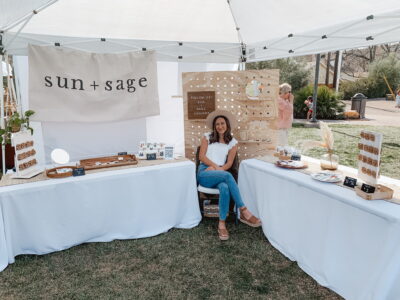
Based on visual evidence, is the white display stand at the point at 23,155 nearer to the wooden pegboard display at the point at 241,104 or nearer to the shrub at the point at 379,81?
the wooden pegboard display at the point at 241,104

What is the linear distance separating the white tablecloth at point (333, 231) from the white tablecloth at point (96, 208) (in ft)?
2.74

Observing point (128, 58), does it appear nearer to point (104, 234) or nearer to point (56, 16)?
point (56, 16)

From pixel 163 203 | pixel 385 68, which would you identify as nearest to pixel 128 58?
pixel 163 203

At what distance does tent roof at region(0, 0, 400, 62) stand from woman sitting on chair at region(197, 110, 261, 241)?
113 cm

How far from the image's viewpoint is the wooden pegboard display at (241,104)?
359 cm

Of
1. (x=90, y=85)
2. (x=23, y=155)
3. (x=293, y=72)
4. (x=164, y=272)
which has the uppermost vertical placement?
(x=293, y=72)

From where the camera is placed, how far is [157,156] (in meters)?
3.26

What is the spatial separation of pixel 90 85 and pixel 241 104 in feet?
5.85

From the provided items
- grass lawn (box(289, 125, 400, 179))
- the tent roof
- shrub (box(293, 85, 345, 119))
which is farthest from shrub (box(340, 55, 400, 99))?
the tent roof

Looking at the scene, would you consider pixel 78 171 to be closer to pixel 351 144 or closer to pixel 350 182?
pixel 350 182

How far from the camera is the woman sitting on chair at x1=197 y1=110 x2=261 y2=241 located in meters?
2.95

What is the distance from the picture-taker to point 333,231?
2.06m

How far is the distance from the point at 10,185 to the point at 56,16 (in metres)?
1.73

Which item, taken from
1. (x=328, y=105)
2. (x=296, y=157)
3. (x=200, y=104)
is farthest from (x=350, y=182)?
(x=328, y=105)
